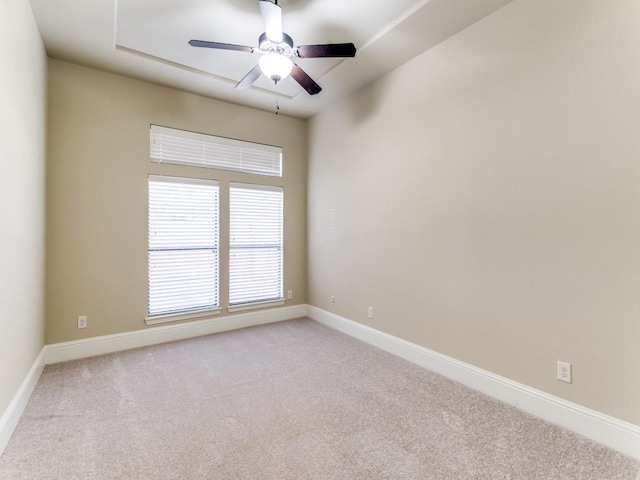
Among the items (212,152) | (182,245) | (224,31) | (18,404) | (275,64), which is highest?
(224,31)

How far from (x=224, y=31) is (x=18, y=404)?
3249 millimetres

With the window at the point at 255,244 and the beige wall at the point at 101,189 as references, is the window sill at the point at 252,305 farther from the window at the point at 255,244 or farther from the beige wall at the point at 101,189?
the beige wall at the point at 101,189

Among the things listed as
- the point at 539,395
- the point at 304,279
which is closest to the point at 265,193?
the point at 304,279

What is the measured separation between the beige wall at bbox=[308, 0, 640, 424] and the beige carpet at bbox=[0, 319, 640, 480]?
42cm

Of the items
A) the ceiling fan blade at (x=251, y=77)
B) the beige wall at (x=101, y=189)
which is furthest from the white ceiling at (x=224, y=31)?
the ceiling fan blade at (x=251, y=77)

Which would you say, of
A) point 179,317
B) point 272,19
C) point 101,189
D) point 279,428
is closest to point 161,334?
point 179,317

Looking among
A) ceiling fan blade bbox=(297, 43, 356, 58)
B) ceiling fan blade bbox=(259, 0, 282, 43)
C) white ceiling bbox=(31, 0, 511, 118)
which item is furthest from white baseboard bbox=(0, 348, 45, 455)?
ceiling fan blade bbox=(297, 43, 356, 58)

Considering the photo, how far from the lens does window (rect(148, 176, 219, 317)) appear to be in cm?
367

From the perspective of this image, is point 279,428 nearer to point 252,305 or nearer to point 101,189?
point 252,305

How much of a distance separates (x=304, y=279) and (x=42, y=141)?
133 inches

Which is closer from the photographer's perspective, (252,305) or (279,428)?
(279,428)

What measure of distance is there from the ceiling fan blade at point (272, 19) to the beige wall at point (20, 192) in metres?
1.53

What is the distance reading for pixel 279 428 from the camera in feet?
6.81

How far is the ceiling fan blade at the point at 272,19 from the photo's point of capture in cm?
203
